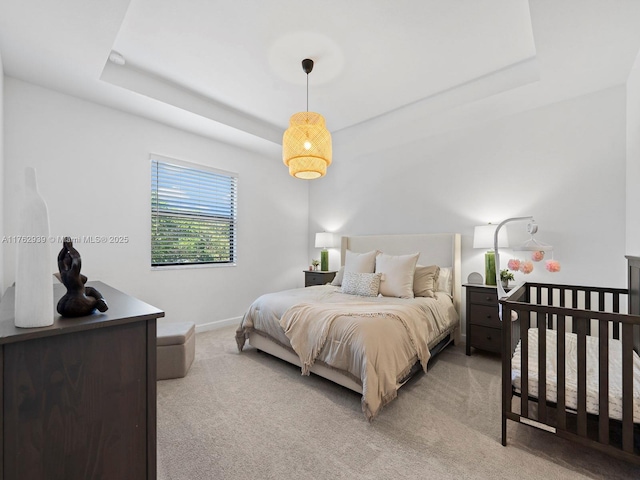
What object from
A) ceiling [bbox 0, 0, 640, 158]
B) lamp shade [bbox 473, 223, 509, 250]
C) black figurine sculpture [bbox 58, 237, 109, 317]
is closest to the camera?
black figurine sculpture [bbox 58, 237, 109, 317]

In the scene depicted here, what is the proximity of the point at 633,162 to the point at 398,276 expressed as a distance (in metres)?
2.13

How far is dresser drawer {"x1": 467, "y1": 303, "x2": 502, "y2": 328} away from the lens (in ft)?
9.65

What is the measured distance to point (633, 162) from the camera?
2369 millimetres

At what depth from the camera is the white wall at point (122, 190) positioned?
2.67 metres

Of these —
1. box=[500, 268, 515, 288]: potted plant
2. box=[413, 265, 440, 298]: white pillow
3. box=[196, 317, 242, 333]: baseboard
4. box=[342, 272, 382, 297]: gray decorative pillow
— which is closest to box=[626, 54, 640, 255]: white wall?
box=[500, 268, 515, 288]: potted plant

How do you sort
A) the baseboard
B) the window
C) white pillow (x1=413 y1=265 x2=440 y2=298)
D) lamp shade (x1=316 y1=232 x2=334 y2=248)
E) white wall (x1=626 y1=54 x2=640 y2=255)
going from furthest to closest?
lamp shade (x1=316 y1=232 x2=334 y2=248) → the baseboard → the window → white pillow (x1=413 y1=265 x2=440 y2=298) → white wall (x1=626 y1=54 x2=640 y2=255)

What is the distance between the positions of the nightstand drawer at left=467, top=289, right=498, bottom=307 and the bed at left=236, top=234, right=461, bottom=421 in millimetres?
252

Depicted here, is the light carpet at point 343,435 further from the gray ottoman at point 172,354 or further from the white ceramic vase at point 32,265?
the white ceramic vase at point 32,265

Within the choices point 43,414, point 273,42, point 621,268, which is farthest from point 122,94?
point 621,268

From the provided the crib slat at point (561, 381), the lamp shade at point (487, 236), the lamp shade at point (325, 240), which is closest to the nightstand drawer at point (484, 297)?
the lamp shade at point (487, 236)

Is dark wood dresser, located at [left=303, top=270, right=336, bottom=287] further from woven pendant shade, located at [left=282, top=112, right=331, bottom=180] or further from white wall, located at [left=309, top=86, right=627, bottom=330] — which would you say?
woven pendant shade, located at [left=282, top=112, right=331, bottom=180]

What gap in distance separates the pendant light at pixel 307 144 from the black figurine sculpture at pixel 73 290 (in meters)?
1.78

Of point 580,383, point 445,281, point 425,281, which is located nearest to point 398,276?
point 425,281

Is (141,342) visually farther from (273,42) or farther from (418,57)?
(418,57)
